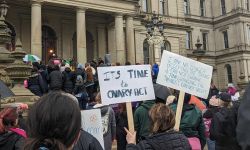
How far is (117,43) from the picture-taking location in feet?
91.9

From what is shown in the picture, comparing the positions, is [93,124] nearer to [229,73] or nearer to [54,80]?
[54,80]

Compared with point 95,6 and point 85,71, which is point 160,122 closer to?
point 85,71

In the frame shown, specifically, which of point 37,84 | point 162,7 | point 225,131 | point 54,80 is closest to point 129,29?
point 162,7

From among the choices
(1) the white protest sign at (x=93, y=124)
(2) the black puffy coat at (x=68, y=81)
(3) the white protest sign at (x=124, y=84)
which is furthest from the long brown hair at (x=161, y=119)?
(2) the black puffy coat at (x=68, y=81)

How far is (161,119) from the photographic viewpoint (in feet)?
13.0

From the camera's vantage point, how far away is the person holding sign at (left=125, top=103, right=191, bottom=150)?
12.4 feet

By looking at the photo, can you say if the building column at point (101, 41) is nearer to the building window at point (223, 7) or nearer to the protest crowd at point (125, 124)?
the protest crowd at point (125, 124)

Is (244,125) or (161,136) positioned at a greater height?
(244,125)

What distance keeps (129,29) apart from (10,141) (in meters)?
25.5

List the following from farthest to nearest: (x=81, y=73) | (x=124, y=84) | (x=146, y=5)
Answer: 1. (x=146, y=5)
2. (x=81, y=73)
3. (x=124, y=84)

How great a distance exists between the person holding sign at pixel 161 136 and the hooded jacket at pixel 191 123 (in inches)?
59.2

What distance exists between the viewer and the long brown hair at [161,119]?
3.93 meters

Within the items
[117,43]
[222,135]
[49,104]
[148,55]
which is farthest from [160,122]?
[148,55]

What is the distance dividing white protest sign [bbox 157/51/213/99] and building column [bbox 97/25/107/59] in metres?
25.7
